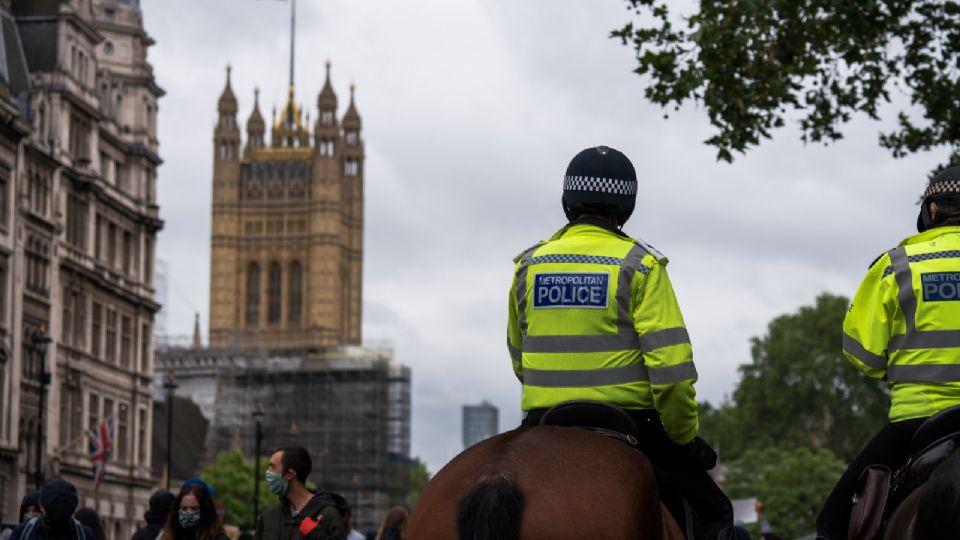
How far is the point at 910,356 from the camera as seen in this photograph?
310 inches

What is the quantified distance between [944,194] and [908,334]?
0.71m

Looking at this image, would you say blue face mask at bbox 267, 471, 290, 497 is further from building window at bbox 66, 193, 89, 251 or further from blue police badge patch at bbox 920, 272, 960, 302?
building window at bbox 66, 193, 89, 251

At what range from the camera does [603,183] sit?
7.69 metres

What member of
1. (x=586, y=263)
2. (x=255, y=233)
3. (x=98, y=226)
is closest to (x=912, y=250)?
(x=586, y=263)

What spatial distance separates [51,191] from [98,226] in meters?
6.35

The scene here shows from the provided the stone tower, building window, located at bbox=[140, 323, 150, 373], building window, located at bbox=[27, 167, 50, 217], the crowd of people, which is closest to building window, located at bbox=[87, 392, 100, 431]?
building window, located at bbox=[140, 323, 150, 373]

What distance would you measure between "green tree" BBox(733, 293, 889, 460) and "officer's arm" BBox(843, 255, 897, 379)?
97.5 m

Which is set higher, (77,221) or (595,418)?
(77,221)

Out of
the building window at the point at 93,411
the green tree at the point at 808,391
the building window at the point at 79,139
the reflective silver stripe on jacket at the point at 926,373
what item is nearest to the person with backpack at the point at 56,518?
the reflective silver stripe on jacket at the point at 926,373

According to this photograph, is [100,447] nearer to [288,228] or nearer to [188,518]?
[188,518]

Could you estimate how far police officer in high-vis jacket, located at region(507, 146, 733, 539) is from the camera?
7.27m

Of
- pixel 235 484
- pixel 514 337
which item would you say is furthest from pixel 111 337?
pixel 514 337

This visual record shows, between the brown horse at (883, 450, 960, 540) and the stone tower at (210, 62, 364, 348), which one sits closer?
the brown horse at (883, 450, 960, 540)

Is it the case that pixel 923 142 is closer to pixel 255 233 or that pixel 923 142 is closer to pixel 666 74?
pixel 666 74
